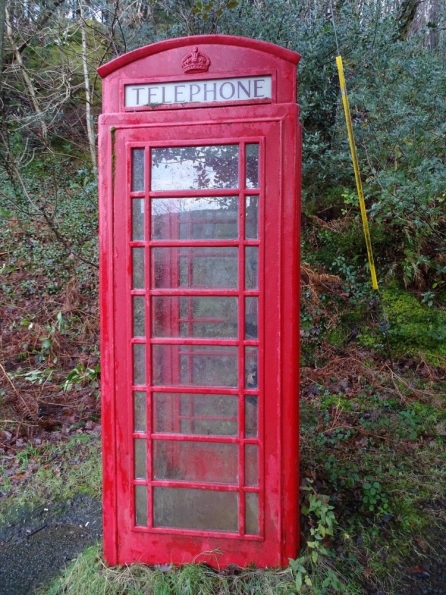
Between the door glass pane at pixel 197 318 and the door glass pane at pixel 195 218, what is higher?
the door glass pane at pixel 195 218

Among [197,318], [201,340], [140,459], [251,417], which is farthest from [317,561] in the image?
[197,318]

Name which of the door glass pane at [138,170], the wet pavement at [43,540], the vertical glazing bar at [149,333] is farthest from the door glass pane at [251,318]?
the wet pavement at [43,540]

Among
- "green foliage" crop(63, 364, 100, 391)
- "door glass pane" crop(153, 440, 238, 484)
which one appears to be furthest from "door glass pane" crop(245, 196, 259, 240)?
"green foliage" crop(63, 364, 100, 391)

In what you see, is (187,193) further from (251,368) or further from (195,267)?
(251,368)

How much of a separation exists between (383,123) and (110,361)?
446cm

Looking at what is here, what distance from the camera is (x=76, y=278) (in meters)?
6.69

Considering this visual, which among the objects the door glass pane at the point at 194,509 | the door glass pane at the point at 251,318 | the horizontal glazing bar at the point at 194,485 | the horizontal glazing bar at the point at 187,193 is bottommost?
the door glass pane at the point at 194,509

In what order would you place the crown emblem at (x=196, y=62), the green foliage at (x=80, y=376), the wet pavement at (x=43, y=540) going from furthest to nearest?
the green foliage at (x=80, y=376) → the wet pavement at (x=43, y=540) → the crown emblem at (x=196, y=62)

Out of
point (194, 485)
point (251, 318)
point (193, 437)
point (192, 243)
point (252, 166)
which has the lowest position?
point (194, 485)

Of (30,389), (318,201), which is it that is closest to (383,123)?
(318,201)

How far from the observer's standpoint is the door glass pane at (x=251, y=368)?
226cm

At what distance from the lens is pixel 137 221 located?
228 cm

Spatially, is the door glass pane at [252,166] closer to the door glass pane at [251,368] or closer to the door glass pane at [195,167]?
the door glass pane at [195,167]

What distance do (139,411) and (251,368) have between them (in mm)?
640
